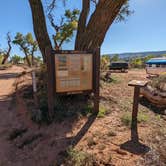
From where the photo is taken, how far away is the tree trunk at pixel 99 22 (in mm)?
5432

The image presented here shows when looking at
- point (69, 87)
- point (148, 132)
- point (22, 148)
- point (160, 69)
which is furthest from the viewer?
point (160, 69)

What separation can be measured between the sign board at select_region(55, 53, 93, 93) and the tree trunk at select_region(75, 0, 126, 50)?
1268 mm

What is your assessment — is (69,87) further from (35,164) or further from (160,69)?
(160,69)

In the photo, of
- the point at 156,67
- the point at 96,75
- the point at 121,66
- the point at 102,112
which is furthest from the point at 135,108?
the point at 121,66

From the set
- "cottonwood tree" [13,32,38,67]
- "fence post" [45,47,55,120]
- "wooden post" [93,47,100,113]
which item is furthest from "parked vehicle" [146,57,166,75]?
"cottonwood tree" [13,32,38,67]

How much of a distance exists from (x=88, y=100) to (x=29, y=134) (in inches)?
78.6

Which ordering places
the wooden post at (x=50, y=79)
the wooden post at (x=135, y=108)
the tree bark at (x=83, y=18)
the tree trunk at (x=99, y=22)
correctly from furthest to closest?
the tree bark at (x=83, y=18), the tree trunk at (x=99, y=22), the wooden post at (x=50, y=79), the wooden post at (x=135, y=108)

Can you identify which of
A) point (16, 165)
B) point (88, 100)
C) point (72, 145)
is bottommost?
point (16, 165)

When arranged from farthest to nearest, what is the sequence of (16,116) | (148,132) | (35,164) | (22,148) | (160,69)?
(160,69) → (16,116) → (148,132) → (22,148) → (35,164)

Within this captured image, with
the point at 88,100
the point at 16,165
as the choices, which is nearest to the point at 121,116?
the point at 88,100

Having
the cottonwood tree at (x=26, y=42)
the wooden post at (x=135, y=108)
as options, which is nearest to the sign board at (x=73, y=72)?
the wooden post at (x=135, y=108)

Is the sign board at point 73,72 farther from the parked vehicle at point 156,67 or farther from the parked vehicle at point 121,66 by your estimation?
the parked vehicle at point 121,66

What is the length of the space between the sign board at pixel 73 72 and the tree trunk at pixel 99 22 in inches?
49.9

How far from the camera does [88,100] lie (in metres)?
5.22
